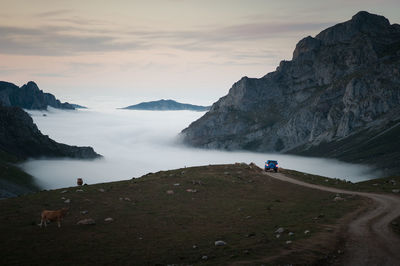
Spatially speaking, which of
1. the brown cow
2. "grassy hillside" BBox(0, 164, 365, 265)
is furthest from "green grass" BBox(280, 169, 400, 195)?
the brown cow

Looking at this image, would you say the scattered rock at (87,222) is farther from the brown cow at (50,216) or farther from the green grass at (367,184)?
the green grass at (367,184)

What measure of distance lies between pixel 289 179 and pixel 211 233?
106ft

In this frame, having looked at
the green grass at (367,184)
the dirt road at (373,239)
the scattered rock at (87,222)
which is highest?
the green grass at (367,184)

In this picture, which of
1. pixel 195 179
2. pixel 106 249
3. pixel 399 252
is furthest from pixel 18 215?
pixel 399 252

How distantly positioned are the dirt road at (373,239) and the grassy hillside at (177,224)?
1.47 metres

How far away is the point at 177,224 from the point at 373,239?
54.1 ft

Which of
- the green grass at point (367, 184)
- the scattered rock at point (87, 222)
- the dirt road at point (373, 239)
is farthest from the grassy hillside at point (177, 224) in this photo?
the green grass at point (367, 184)

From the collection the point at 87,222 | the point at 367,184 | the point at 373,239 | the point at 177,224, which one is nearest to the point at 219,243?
the point at 177,224

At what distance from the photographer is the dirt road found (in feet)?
73.9

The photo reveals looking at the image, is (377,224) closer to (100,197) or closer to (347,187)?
(347,187)

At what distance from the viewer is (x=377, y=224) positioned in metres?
30.2

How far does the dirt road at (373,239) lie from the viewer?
22.5 m

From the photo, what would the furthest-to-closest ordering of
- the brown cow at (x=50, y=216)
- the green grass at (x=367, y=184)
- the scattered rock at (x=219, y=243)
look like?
the green grass at (x=367, y=184) → the brown cow at (x=50, y=216) → the scattered rock at (x=219, y=243)

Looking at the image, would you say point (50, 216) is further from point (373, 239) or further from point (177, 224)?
point (373, 239)
